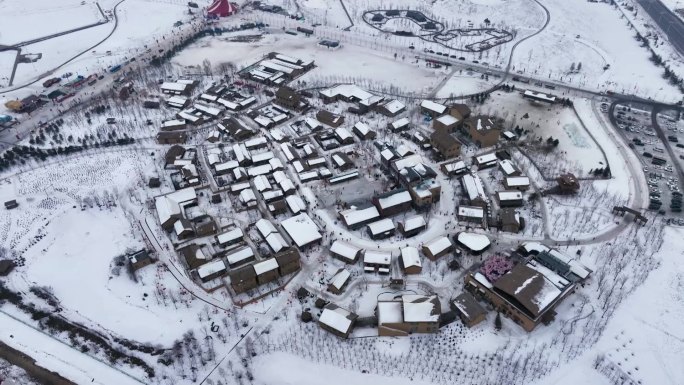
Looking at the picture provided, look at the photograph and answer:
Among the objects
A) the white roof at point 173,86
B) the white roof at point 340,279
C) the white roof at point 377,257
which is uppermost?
the white roof at point 173,86

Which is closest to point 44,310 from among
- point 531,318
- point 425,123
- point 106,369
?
point 106,369

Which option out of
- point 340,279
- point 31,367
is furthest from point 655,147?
point 31,367

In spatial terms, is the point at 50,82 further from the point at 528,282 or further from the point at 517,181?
the point at 528,282

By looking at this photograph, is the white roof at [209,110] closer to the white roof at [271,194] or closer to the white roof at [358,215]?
the white roof at [271,194]

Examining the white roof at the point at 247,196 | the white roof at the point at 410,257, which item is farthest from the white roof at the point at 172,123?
the white roof at the point at 410,257

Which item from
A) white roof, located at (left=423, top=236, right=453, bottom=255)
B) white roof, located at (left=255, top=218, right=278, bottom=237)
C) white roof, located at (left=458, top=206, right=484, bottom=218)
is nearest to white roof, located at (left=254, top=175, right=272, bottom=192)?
white roof, located at (left=255, top=218, right=278, bottom=237)

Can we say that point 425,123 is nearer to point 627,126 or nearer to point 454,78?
point 454,78

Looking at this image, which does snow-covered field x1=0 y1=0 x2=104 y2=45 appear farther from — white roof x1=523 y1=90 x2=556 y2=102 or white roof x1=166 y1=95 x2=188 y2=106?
white roof x1=523 y1=90 x2=556 y2=102
